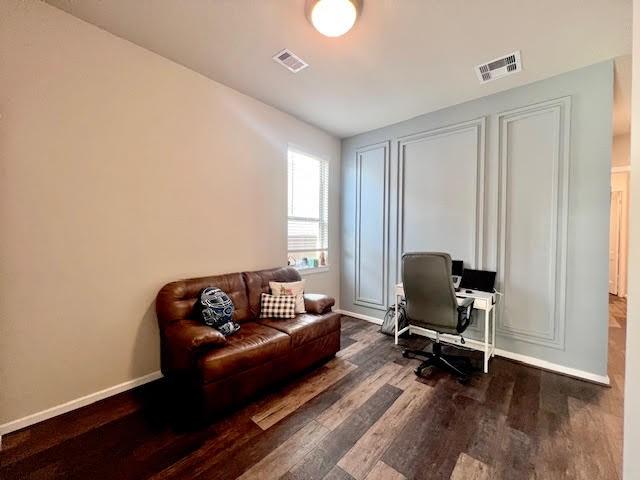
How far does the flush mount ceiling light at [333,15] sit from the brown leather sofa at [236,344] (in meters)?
2.29

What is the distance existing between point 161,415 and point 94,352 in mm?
746

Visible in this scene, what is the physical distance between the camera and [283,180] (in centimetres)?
347

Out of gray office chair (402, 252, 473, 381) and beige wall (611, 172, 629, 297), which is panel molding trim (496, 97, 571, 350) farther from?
beige wall (611, 172, 629, 297)

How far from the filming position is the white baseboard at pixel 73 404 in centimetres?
176

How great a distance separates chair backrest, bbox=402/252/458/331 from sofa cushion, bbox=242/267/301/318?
1.39m

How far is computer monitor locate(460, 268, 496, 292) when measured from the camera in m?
2.91

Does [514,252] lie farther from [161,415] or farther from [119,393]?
[119,393]

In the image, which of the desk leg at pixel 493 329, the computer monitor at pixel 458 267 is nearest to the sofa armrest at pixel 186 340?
the computer monitor at pixel 458 267

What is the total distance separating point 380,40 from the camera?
7.04 ft

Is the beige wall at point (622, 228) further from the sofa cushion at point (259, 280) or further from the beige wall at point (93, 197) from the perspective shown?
the beige wall at point (93, 197)

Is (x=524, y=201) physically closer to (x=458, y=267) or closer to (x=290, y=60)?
(x=458, y=267)

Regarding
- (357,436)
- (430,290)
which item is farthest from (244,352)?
(430,290)

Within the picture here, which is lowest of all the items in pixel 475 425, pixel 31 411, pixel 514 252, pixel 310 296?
pixel 475 425

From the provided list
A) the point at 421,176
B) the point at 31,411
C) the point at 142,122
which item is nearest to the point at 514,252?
the point at 421,176
